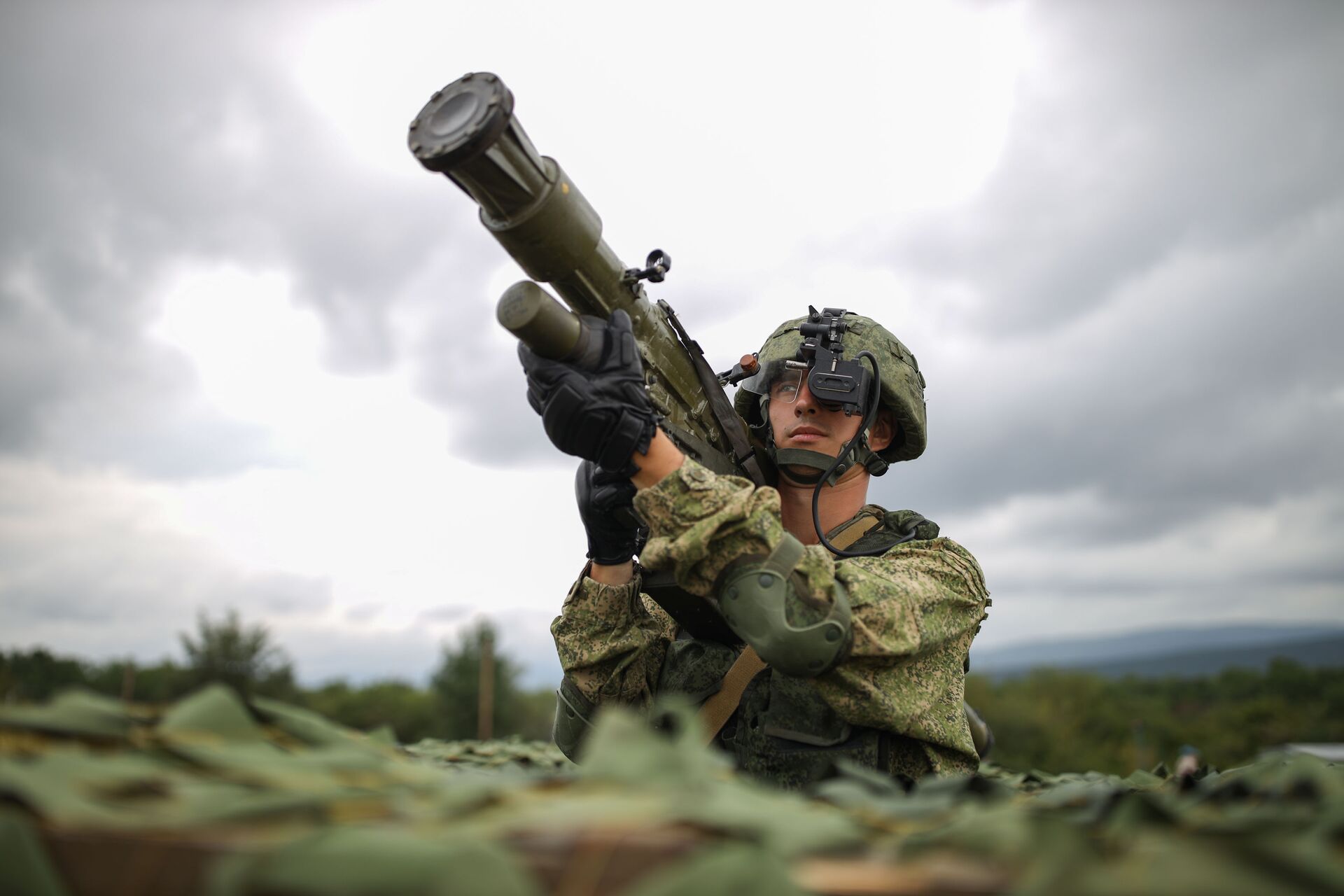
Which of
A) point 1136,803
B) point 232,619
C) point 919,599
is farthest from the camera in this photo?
point 232,619

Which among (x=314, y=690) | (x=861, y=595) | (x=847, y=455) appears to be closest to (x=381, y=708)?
(x=314, y=690)

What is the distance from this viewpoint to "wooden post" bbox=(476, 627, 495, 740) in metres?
25.2

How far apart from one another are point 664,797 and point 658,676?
2.62 meters

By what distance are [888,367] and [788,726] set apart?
5.32 feet

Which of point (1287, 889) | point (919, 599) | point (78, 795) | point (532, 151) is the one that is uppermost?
point (532, 151)

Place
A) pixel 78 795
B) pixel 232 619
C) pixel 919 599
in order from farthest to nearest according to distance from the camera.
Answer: pixel 232 619, pixel 919 599, pixel 78 795

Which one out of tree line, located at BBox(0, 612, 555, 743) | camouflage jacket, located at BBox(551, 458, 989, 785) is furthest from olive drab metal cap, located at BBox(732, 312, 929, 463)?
tree line, located at BBox(0, 612, 555, 743)

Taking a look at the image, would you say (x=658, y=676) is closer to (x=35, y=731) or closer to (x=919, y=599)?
(x=919, y=599)

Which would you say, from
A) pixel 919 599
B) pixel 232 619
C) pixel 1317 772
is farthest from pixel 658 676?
pixel 232 619

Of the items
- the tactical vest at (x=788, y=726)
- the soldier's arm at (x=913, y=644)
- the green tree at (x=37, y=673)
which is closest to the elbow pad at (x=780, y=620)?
the soldier's arm at (x=913, y=644)

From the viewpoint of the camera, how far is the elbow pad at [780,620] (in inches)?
103

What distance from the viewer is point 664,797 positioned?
46.8 inches

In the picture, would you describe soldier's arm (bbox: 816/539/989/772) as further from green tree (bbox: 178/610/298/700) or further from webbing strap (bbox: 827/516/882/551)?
green tree (bbox: 178/610/298/700)

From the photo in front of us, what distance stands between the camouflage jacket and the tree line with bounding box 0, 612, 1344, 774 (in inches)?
883
